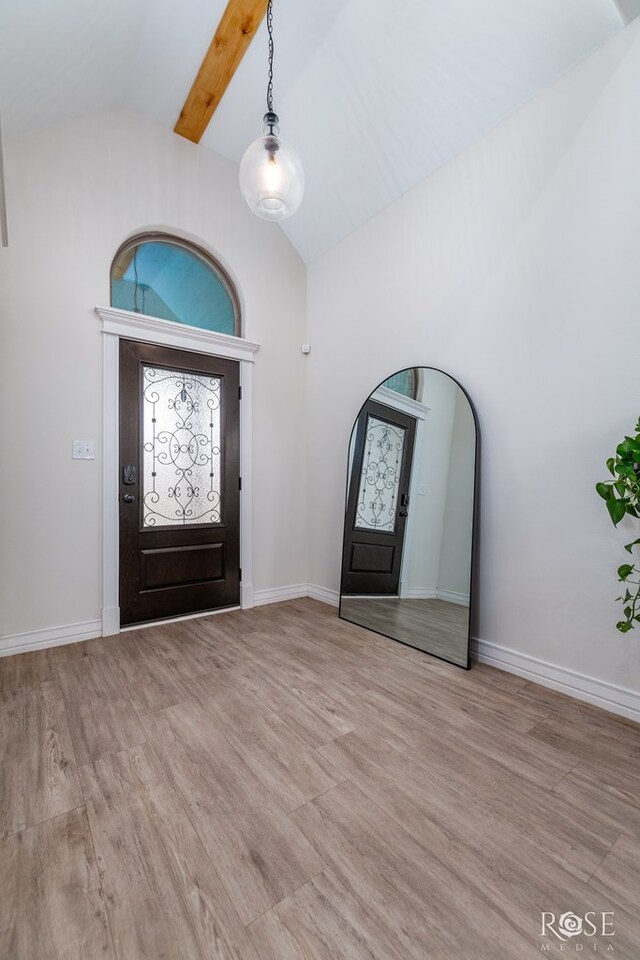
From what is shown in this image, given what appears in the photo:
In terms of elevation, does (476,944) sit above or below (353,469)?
below

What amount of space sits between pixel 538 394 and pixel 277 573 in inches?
97.0

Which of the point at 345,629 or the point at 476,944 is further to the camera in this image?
the point at 345,629

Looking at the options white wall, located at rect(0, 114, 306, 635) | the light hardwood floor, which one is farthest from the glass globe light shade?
the light hardwood floor

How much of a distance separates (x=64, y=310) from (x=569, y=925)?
3.53 meters

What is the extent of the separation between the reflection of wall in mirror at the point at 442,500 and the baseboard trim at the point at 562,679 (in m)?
0.36

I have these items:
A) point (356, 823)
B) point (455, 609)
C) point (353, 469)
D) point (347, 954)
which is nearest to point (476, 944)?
point (347, 954)

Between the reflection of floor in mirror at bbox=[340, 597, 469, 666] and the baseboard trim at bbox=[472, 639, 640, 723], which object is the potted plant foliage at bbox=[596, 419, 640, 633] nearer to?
the baseboard trim at bbox=[472, 639, 640, 723]

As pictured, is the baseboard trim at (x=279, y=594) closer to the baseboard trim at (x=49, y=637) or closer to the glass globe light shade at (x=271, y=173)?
the baseboard trim at (x=49, y=637)

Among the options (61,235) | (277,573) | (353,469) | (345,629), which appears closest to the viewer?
(61,235)

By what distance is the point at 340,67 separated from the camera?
2.48m

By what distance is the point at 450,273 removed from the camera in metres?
2.62

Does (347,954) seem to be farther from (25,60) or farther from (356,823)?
(25,60)

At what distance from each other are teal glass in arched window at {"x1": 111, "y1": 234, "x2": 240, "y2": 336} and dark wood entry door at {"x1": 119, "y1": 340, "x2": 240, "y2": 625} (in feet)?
1.10

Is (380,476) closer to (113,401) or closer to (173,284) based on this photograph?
(113,401)
